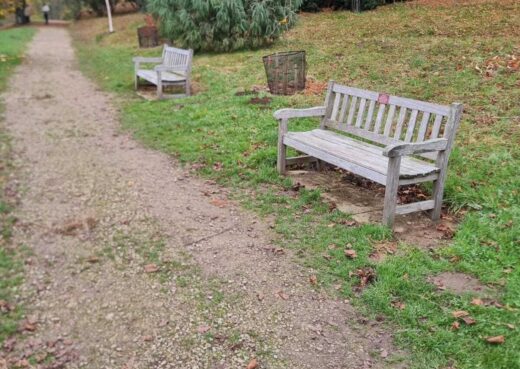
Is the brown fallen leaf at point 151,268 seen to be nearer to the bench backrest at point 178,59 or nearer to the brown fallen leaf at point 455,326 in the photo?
the brown fallen leaf at point 455,326

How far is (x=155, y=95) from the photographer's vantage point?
10.8 m

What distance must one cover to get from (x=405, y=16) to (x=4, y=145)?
12.1 metres

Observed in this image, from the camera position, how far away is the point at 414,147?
14.2 feet

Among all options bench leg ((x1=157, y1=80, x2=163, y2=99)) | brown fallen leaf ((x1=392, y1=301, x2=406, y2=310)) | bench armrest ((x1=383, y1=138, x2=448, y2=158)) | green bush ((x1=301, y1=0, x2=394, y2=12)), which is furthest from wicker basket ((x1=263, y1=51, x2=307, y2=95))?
green bush ((x1=301, y1=0, x2=394, y2=12))

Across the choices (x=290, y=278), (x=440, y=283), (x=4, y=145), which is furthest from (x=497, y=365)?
(x=4, y=145)

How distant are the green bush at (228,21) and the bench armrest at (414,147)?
10.1 metres

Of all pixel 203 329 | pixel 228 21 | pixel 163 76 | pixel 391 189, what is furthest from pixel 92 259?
pixel 228 21

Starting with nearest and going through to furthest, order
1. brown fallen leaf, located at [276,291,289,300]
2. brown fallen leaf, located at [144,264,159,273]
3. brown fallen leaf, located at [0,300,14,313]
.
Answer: brown fallen leaf, located at [0,300,14,313], brown fallen leaf, located at [276,291,289,300], brown fallen leaf, located at [144,264,159,273]

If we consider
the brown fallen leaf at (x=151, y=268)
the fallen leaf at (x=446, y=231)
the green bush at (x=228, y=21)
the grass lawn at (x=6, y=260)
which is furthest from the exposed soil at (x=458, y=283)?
the green bush at (x=228, y=21)

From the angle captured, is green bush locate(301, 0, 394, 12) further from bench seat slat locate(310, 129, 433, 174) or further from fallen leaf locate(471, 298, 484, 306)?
fallen leaf locate(471, 298, 484, 306)

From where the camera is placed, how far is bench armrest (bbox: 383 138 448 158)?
13.6ft

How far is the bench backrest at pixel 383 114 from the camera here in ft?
14.9

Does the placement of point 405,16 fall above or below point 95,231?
above

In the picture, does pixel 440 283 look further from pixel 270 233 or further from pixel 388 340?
→ pixel 270 233
